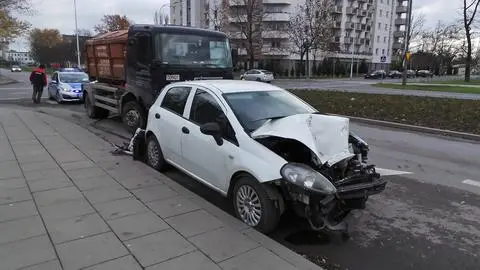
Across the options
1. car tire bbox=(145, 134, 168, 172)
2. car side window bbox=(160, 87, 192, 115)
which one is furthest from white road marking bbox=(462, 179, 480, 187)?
car tire bbox=(145, 134, 168, 172)

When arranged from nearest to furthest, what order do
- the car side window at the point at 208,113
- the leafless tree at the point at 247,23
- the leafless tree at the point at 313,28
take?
the car side window at the point at 208,113 < the leafless tree at the point at 247,23 < the leafless tree at the point at 313,28

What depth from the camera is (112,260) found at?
3332 mm

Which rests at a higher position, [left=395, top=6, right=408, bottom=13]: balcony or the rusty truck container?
[left=395, top=6, right=408, bottom=13]: balcony

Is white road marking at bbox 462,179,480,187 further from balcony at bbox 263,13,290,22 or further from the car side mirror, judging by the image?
balcony at bbox 263,13,290,22

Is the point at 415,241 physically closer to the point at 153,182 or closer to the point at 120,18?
the point at 153,182

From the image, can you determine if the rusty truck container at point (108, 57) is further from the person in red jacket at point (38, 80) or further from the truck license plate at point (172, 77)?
the person in red jacket at point (38, 80)

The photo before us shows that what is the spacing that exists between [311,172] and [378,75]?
67.2 metres

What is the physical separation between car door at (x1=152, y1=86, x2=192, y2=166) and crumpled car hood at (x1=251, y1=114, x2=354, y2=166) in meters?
1.62

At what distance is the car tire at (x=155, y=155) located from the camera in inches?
246

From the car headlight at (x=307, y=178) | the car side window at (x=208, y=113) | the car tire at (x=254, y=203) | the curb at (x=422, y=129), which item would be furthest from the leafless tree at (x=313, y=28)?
the car headlight at (x=307, y=178)

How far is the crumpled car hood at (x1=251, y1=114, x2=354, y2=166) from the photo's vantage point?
406 centimetres

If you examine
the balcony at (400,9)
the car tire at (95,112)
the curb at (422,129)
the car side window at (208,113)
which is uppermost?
the balcony at (400,9)

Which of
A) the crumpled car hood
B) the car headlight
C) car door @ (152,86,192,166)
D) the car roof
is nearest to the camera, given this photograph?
→ the car headlight

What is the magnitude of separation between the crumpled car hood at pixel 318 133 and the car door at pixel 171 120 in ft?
5.31
